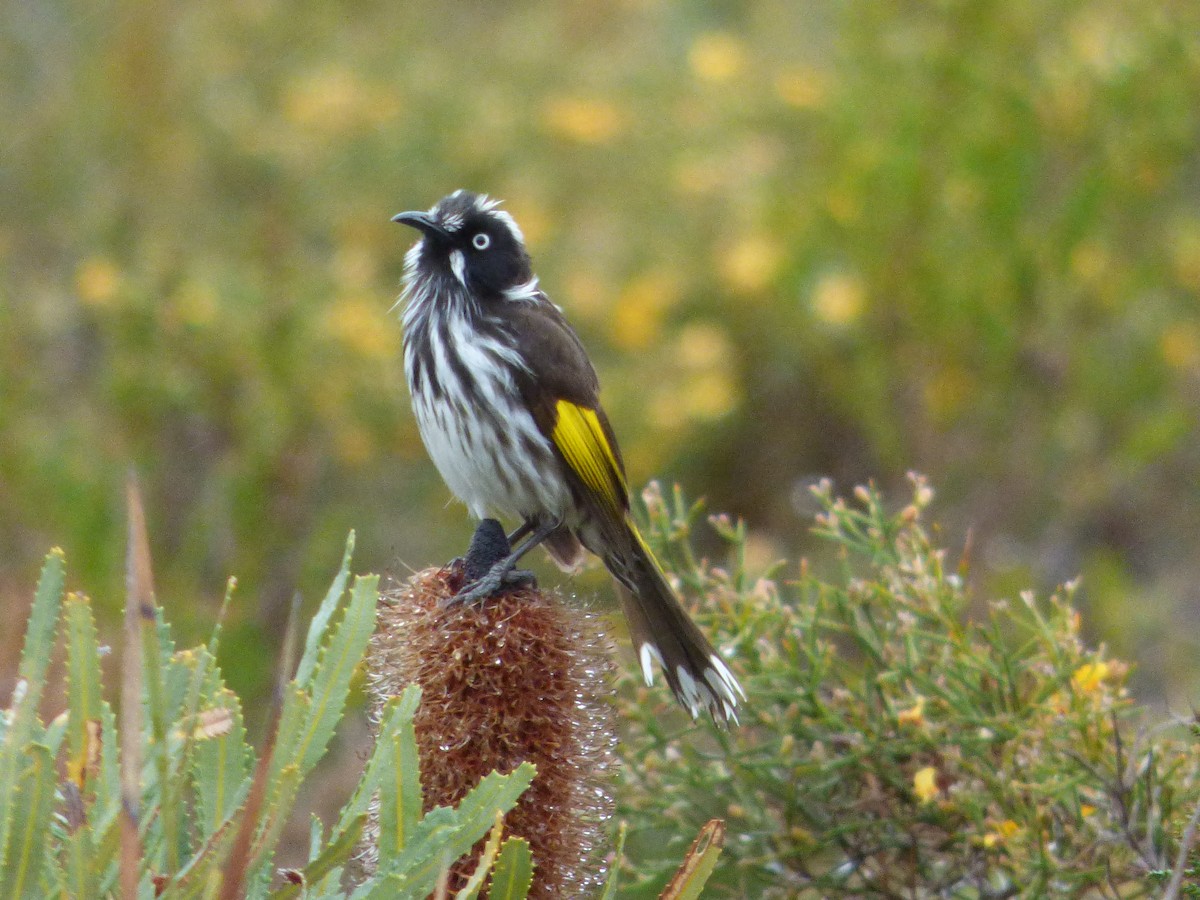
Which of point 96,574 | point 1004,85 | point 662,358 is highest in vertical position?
point 1004,85

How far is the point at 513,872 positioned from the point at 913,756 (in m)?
1.20

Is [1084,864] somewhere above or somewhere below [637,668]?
below

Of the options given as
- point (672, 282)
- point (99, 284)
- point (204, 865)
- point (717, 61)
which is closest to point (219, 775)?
point (204, 865)

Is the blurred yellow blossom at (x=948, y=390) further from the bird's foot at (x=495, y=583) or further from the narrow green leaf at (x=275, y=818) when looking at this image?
the narrow green leaf at (x=275, y=818)

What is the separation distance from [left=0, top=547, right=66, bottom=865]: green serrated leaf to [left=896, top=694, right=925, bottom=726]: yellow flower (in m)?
1.55

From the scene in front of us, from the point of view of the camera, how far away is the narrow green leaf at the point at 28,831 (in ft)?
6.10

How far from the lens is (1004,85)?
292 inches

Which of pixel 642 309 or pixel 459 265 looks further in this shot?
pixel 642 309

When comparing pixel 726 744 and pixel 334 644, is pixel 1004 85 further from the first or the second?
pixel 334 644

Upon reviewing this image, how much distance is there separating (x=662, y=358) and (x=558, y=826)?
5.43m

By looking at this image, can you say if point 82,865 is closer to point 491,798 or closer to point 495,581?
point 491,798

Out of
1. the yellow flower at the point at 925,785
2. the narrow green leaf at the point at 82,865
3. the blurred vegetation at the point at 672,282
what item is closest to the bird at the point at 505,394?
the yellow flower at the point at 925,785

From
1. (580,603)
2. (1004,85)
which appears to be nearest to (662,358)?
(1004,85)

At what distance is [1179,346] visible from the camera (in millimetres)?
7742
